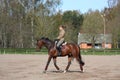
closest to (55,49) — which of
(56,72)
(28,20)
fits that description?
(56,72)

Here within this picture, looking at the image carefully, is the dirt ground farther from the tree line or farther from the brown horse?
the tree line

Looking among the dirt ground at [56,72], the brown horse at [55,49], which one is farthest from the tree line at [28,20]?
the brown horse at [55,49]

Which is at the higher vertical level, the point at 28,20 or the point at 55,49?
the point at 28,20

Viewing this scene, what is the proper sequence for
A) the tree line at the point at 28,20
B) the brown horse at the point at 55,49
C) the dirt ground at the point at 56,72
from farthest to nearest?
the tree line at the point at 28,20
the brown horse at the point at 55,49
the dirt ground at the point at 56,72

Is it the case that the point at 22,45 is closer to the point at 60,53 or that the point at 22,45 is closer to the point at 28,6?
the point at 28,6

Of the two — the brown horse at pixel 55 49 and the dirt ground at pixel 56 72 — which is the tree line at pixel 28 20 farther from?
the brown horse at pixel 55 49

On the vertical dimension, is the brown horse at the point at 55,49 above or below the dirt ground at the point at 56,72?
above

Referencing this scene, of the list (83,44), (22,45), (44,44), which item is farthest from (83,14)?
(44,44)

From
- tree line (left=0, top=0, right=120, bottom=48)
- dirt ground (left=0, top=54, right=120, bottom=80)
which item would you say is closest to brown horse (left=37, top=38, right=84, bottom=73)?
dirt ground (left=0, top=54, right=120, bottom=80)

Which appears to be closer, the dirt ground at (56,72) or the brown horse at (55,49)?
the dirt ground at (56,72)

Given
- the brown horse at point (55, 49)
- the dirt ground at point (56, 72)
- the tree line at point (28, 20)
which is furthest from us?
the tree line at point (28, 20)

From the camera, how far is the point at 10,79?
46.0 feet

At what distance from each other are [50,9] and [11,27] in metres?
9.27

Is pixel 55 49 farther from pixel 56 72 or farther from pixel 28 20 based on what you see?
pixel 28 20
